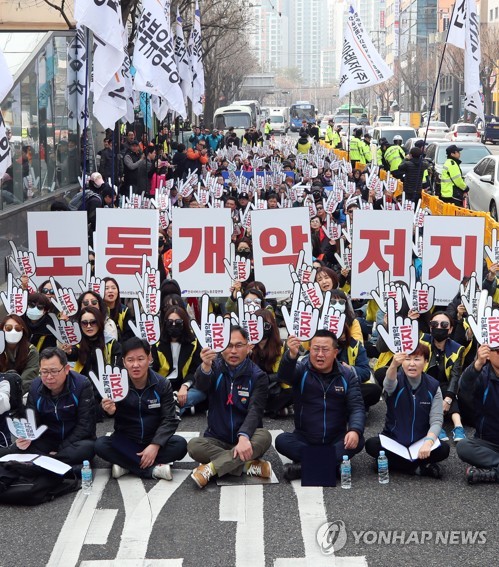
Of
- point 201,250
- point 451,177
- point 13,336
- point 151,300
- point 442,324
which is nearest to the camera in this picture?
point 13,336

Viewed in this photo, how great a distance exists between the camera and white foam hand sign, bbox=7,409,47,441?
769 cm

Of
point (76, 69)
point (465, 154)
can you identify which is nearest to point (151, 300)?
point (76, 69)

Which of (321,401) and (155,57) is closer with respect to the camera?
(321,401)

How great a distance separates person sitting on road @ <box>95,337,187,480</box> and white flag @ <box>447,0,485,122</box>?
8.50m

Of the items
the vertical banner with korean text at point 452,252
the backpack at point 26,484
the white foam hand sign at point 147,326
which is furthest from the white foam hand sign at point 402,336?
the vertical banner with korean text at point 452,252

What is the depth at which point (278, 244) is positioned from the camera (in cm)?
1146

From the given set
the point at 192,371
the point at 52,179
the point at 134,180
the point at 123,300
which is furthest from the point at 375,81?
the point at 192,371

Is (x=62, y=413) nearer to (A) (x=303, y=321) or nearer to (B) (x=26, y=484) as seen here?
(B) (x=26, y=484)

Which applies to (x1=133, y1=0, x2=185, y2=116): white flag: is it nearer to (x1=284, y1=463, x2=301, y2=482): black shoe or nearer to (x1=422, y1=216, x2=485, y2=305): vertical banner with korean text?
(x1=422, y1=216, x2=485, y2=305): vertical banner with korean text

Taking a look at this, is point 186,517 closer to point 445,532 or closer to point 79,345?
point 445,532

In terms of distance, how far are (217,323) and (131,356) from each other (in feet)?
2.22

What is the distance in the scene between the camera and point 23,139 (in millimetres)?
17812

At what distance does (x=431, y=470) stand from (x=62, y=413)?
2624mm

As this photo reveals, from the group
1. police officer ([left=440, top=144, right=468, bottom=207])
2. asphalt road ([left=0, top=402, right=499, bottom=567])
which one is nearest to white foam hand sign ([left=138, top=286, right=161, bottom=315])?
asphalt road ([left=0, top=402, right=499, bottom=567])
